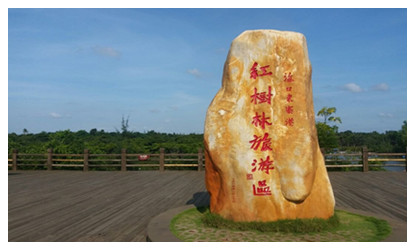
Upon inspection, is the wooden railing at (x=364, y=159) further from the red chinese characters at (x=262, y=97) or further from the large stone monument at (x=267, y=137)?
the red chinese characters at (x=262, y=97)

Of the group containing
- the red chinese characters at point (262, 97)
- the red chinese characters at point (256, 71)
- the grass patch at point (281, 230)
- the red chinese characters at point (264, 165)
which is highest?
the red chinese characters at point (256, 71)

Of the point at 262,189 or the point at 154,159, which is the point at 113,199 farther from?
the point at 154,159

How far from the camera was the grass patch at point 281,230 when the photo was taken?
12.5ft

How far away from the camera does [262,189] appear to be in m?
4.17

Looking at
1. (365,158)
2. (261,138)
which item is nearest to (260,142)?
(261,138)

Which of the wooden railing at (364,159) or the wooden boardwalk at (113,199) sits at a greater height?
the wooden railing at (364,159)

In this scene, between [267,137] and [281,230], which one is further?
[267,137]

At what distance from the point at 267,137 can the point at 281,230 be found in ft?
4.27

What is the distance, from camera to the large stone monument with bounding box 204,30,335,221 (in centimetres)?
416

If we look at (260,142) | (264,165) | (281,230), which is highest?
(260,142)

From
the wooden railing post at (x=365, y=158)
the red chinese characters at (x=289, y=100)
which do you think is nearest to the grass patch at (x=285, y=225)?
the red chinese characters at (x=289, y=100)

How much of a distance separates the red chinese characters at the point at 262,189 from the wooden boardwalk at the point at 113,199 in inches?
69.7

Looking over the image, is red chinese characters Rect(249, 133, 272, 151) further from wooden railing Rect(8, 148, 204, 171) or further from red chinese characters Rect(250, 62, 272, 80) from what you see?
wooden railing Rect(8, 148, 204, 171)

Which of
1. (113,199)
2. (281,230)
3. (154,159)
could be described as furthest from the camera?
(154,159)
